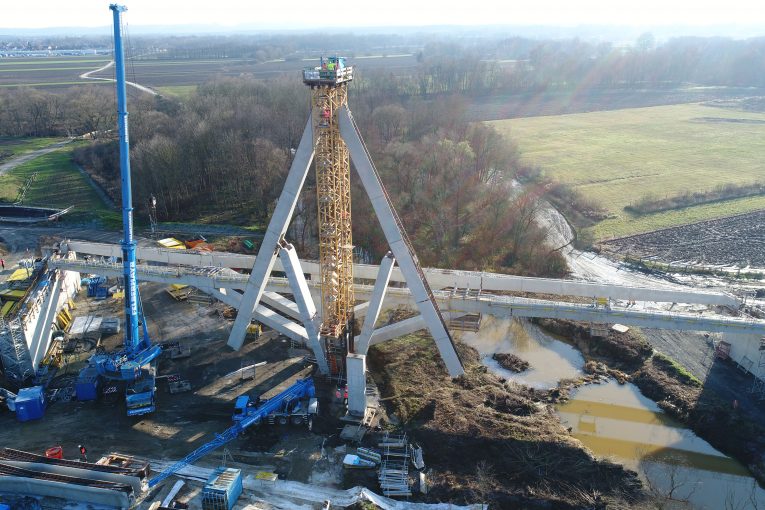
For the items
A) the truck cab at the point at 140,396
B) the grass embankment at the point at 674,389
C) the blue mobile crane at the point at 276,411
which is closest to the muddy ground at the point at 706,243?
the grass embankment at the point at 674,389

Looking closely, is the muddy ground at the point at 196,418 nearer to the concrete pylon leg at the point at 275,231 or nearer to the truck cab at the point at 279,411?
the truck cab at the point at 279,411

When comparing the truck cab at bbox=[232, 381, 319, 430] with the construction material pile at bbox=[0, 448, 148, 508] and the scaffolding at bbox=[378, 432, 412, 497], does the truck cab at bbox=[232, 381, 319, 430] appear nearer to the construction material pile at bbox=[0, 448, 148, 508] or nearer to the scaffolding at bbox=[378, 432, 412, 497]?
the scaffolding at bbox=[378, 432, 412, 497]

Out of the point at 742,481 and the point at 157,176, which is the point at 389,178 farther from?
the point at 742,481

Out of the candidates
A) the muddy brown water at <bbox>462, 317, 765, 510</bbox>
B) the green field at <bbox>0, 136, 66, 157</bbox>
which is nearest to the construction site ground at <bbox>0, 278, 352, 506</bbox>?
the muddy brown water at <bbox>462, 317, 765, 510</bbox>

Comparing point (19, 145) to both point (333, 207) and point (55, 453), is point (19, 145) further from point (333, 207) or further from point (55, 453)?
point (333, 207)

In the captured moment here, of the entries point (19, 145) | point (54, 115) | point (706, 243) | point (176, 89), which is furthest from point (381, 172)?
point (176, 89)

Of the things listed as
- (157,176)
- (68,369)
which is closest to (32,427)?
(68,369)
